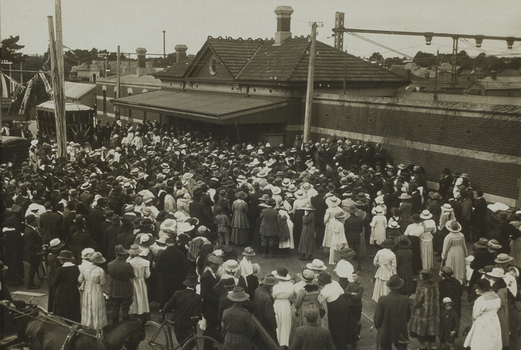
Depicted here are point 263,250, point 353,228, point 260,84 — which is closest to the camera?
point 353,228

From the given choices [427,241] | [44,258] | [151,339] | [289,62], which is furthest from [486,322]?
[289,62]

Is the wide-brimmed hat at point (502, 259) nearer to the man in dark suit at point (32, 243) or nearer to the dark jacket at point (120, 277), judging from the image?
the dark jacket at point (120, 277)

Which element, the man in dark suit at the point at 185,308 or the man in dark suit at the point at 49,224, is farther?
the man in dark suit at the point at 49,224

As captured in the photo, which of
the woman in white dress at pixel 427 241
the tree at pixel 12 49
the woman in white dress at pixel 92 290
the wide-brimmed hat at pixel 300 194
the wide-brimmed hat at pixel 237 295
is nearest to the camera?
the wide-brimmed hat at pixel 237 295

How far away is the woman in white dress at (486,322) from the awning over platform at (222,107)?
1649cm

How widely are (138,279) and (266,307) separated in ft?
8.20

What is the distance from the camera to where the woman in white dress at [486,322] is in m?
7.37

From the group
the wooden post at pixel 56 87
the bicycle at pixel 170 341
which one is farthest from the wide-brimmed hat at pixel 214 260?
the wooden post at pixel 56 87

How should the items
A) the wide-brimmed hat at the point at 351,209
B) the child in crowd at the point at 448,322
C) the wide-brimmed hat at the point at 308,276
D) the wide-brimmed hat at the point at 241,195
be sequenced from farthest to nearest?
the wide-brimmed hat at the point at 241,195, the wide-brimmed hat at the point at 351,209, the child in crowd at the point at 448,322, the wide-brimmed hat at the point at 308,276

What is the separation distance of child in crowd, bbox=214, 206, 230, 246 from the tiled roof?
1288 cm

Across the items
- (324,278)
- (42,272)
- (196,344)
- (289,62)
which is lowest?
(42,272)

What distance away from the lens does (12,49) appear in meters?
39.2

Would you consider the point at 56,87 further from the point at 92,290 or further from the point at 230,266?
the point at 230,266

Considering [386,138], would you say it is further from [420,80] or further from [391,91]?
[420,80]
